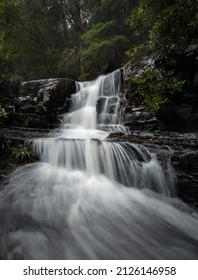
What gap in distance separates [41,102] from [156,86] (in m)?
5.41

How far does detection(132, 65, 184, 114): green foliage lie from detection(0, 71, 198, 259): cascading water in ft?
4.89

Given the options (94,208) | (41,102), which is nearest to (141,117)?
(94,208)

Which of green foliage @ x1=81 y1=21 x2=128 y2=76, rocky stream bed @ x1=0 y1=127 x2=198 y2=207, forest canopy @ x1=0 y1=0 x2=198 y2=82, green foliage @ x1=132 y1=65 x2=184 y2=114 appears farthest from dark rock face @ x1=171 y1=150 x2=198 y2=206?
green foliage @ x1=81 y1=21 x2=128 y2=76

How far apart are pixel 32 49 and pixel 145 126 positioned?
39.3 ft

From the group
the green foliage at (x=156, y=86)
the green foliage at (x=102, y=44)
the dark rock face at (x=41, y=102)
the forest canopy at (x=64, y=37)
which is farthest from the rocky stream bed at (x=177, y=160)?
the green foliage at (x=102, y=44)

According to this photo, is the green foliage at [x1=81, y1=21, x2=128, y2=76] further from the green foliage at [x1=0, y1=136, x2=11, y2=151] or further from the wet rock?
the green foliage at [x1=0, y1=136, x2=11, y2=151]

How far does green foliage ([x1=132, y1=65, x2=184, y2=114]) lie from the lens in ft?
18.0

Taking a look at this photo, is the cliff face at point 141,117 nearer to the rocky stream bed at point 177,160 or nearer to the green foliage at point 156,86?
the rocky stream bed at point 177,160

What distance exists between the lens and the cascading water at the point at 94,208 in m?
2.67

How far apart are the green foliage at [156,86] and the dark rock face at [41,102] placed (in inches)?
177

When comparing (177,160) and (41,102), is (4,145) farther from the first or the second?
(41,102)

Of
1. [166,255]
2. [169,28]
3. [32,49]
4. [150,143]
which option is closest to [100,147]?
[150,143]

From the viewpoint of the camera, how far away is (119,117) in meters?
7.82
